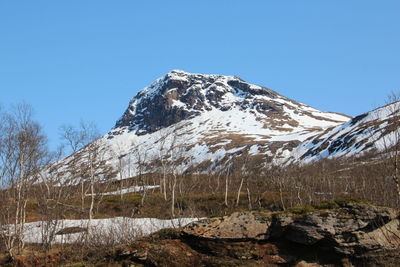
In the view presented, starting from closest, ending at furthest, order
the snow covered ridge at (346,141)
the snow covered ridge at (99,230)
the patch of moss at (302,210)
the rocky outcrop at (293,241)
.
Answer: the rocky outcrop at (293,241)
the patch of moss at (302,210)
the snow covered ridge at (99,230)
the snow covered ridge at (346,141)

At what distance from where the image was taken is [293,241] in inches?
618

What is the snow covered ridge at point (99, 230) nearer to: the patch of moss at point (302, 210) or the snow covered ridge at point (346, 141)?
the patch of moss at point (302, 210)

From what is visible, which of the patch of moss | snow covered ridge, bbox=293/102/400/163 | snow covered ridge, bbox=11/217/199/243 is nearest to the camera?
the patch of moss

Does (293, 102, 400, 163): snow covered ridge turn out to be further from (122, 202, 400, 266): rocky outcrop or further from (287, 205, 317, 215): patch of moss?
(122, 202, 400, 266): rocky outcrop

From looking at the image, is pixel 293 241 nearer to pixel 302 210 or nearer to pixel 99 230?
pixel 302 210

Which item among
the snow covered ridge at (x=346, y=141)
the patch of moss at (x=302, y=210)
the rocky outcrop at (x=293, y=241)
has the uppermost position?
the snow covered ridge at (x=346, y=141)

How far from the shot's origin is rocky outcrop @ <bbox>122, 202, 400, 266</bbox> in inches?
599

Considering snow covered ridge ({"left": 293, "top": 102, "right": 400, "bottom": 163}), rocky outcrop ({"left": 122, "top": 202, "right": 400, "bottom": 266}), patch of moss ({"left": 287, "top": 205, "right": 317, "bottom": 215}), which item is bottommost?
rocky outcrop ({"left": 122, "top": 202, "right": 400, "bottom": 266})

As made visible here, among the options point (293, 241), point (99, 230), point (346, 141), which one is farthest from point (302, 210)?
point (346, 141)

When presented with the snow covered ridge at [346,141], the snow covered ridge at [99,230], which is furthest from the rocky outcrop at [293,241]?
the snow covered ridge at [346,141]

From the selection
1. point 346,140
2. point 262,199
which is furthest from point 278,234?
point 346,140

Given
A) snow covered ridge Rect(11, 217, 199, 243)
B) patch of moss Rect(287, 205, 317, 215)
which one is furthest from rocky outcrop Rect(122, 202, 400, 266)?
snow covered ridge Rect(11, 217, 199, 243)

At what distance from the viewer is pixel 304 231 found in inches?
609

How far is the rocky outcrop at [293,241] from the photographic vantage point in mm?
15219
